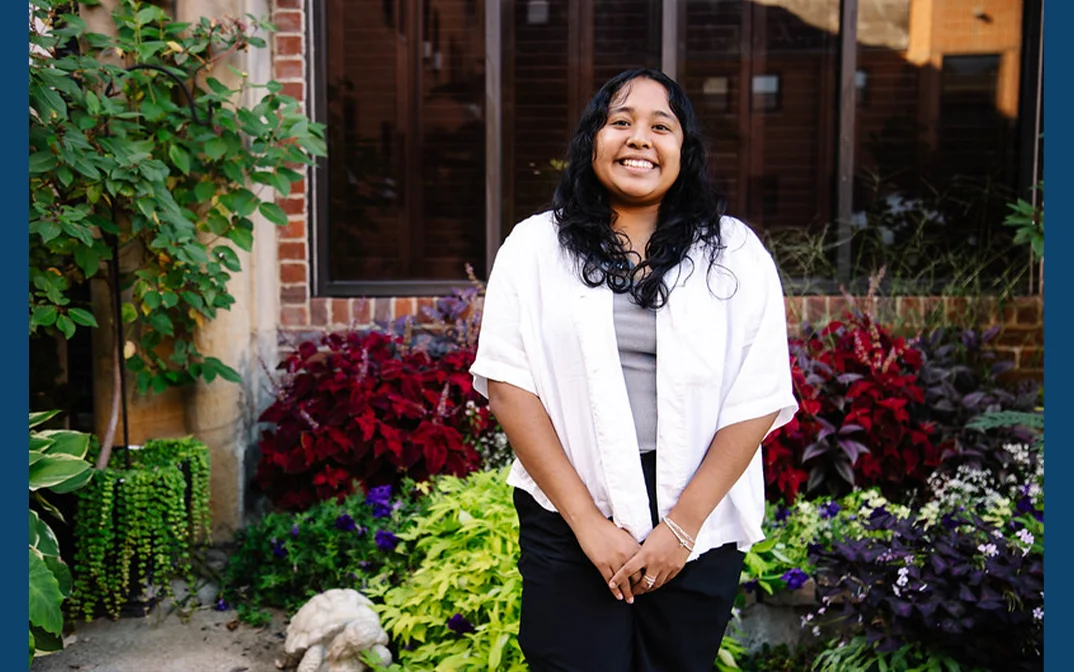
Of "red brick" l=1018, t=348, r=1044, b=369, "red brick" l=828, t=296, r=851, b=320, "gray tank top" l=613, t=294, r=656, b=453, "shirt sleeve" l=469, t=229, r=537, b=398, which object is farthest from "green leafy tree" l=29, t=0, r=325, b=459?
"red brick" l=1018, t=348, r=1044, b=369

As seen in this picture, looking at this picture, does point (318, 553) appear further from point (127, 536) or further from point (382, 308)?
point (382, 308)

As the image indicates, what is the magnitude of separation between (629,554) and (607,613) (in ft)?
0.49

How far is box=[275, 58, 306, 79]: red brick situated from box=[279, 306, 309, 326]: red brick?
1.03m

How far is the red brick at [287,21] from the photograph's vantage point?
430 cm

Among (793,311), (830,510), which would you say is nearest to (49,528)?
(830,510)

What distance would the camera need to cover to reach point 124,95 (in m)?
3.71

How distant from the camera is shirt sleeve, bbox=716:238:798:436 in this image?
1866mm

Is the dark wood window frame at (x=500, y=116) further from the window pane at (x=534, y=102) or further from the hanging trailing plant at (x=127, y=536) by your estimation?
the hanging trailing plant at (x=127, y=536)

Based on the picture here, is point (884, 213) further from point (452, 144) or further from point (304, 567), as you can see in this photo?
point (304, 567)

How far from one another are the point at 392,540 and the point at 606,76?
94.0 inches

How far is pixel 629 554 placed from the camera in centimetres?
181

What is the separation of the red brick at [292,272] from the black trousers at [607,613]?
2742mm

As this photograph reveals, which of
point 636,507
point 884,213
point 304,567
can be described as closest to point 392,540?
point 304,567

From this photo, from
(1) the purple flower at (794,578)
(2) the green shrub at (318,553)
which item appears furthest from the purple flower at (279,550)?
(1) the purple flower at (794,578)
